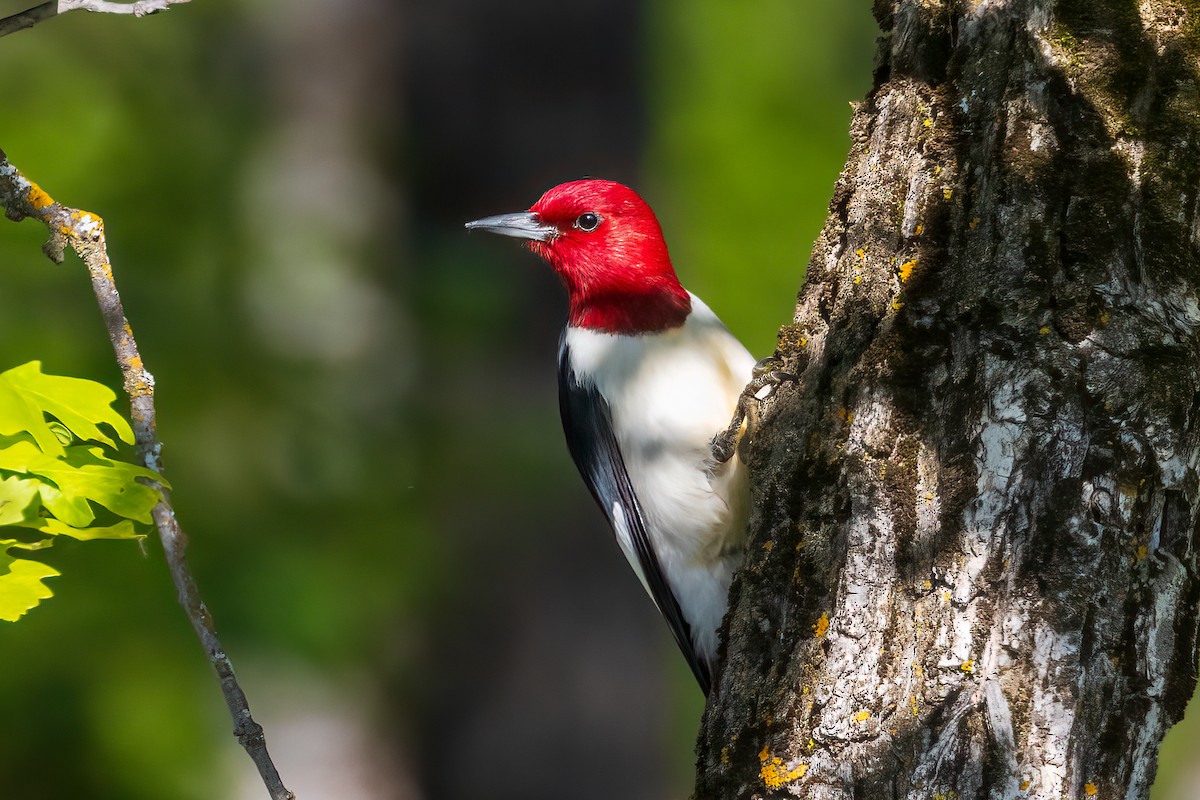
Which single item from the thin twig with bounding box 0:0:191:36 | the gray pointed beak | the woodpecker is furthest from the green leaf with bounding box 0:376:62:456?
the gray pointed beak

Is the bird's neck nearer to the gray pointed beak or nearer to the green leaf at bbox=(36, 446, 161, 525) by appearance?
the gray pointed beak

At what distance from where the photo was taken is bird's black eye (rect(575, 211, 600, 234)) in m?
3.56

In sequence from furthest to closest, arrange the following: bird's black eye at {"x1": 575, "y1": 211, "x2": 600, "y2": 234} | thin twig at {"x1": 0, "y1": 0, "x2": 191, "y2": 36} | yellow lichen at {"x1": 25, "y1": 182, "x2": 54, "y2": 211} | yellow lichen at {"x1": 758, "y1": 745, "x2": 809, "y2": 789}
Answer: bird's black eye at {"x1": 575, "y1": 211, "x2": 600, "y2": 234}, yellow lichen at {"x1": 25, "y1": 182, "x2": 54, "y2": 211}, yellow lichen at {"x1": 758, "y1": 745, "x2": 809, "y2": 789}, thin twig at {"x1": 0, "y1": 0, "x2": 191, "y2": 36}

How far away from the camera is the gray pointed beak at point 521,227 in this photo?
3.63 m

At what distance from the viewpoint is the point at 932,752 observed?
1687 millimetres

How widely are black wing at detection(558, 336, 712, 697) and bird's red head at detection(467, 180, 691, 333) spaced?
0.24m

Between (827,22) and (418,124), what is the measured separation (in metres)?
5.47

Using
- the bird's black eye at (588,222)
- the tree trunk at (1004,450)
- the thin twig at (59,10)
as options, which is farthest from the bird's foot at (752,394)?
the thin twig at (59,10)

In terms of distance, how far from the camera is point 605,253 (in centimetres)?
345

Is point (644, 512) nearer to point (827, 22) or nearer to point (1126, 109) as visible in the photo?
point (1126, 109)

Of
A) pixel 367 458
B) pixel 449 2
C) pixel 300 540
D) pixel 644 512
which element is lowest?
pixel 300 540

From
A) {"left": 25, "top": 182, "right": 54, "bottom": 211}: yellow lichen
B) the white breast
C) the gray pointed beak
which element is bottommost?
the white breast

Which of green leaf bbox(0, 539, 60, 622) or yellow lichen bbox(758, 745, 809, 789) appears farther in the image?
yellow lichen bbox(758, 745, 809, 789)

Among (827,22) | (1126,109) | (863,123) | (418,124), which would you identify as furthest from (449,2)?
(827,22)
